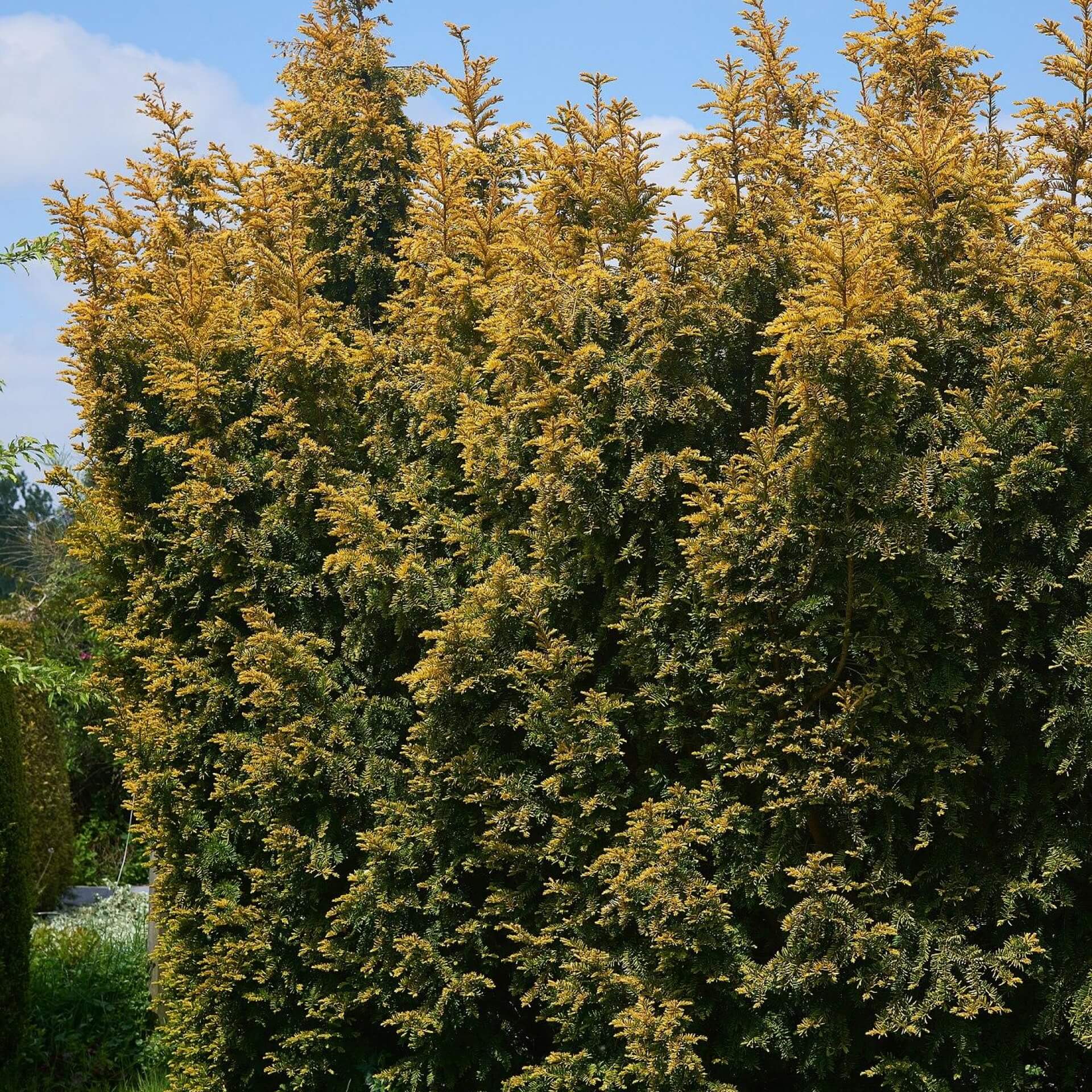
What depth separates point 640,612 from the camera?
4.77 metres

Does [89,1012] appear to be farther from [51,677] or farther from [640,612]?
[640,612]

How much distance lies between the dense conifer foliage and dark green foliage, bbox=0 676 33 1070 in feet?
7.34

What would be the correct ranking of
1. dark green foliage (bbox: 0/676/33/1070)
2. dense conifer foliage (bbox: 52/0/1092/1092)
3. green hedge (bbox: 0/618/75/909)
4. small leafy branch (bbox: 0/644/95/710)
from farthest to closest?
green hedge (bbox: 0/618/75/909) → dark green foliage (bbox: 0/676/33/1070) → small leafy branch (bbox: 0/644/95/710) → dense conifer foliage (bbox: 52/0/1092/1092)

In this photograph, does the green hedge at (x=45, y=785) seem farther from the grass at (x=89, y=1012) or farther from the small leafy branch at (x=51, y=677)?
A: the small leafy branch at (x=51, y=677)

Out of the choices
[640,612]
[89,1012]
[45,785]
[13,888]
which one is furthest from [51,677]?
[640,612]

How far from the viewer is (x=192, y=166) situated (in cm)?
778

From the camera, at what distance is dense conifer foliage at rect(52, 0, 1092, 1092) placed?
4.32 meters

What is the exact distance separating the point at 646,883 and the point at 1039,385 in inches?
94.9

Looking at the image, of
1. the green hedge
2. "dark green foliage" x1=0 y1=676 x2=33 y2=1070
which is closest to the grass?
"dark green foliage" x1=0 y1=676 x2=33 y2=1070

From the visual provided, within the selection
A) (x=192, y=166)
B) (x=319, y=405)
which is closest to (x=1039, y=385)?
(x=319, y=405)

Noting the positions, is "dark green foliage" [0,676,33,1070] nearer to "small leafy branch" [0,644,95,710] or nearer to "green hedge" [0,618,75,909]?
"small leafy branch" [0,644,95,710]

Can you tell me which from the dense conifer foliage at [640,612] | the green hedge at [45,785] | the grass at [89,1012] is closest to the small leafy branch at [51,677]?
the dense conifer foliage at [640,612]

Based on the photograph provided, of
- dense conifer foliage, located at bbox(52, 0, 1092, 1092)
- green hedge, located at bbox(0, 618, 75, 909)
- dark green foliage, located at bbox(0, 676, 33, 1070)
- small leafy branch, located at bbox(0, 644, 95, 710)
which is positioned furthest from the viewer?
green hedge, located at bbox(0, 618, 75, 909)

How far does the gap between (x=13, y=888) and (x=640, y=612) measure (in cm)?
592
